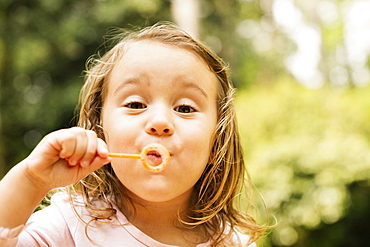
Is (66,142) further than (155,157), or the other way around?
(155,157)

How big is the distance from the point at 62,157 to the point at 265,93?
5.60 m

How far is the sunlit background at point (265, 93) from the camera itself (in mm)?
4426

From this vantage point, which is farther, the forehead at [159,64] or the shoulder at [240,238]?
the shoulder at [240,238]

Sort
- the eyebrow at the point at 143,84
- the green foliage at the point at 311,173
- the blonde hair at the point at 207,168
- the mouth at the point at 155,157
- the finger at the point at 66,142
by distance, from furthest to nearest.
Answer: the green foliage at the point at 311,173 < the blonde hair at the point at 207,168 < the eyebrow at the point at 143,84 < the mouth at the point at 155,157 < the finger at the point at 66,142

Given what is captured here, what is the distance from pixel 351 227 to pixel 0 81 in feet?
25.8

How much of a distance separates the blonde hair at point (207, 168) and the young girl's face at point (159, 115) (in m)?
0.07

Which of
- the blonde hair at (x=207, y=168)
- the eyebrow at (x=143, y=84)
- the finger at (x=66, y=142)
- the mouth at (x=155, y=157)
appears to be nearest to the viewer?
the finger at (x=66, y=142)

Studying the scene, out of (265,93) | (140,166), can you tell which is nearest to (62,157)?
(140,166)

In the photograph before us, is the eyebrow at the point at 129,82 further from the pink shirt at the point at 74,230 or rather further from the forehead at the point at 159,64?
the pink shirt at the point at 74,230

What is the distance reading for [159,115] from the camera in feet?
4.53

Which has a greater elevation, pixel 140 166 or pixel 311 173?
pixel 311 173

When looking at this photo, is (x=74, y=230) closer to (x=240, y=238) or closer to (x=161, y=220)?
(x=161, y=220)

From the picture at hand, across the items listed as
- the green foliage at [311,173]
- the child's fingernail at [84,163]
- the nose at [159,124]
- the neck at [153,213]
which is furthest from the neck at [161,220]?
Answer: the green foliage at [311,173]

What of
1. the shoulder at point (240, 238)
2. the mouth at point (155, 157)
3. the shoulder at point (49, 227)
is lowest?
the shoulder at point (49, 227)
